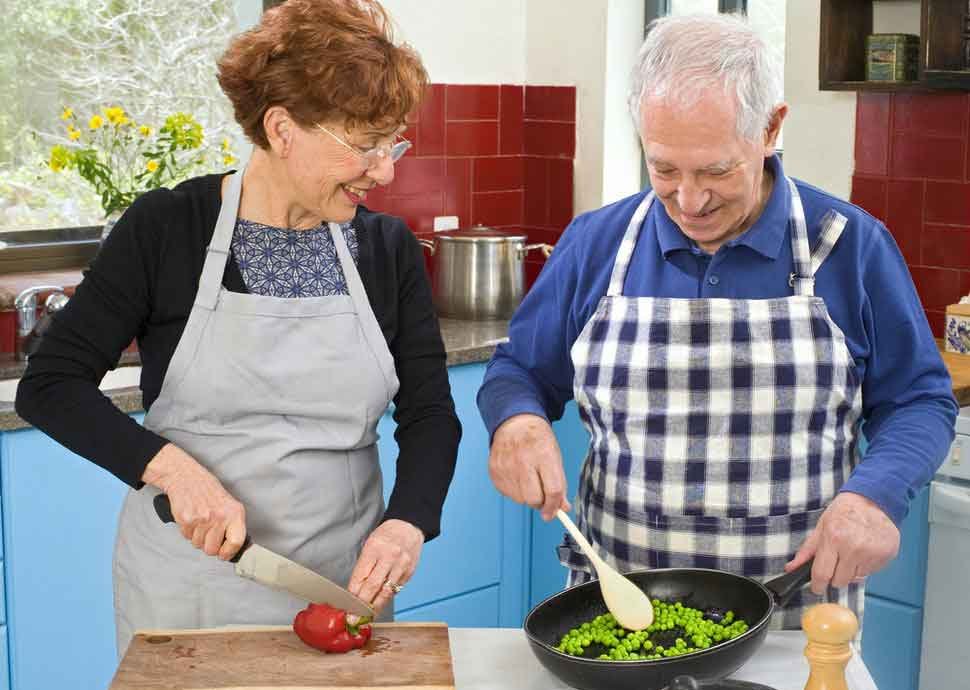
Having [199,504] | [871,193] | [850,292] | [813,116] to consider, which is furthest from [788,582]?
[813,116]

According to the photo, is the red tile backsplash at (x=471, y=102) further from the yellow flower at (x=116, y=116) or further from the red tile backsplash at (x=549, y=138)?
the yellow flower at (x=116, y=116)

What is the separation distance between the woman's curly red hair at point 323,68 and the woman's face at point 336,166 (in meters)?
0.02

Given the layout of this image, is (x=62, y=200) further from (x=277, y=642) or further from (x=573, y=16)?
(x=277, y=642)

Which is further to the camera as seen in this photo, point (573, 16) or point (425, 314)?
point (573, 16)

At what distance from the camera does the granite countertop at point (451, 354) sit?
267 cm

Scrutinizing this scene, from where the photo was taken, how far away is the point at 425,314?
1.98 metres

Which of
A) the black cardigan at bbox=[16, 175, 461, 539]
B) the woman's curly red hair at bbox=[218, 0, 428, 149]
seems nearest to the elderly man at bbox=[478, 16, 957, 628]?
the black cardigan at bbox=[16, 175, 461, 539]

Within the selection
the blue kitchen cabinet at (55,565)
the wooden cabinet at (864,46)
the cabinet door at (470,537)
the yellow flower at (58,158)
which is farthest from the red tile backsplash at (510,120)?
the blue kitchen cabinet at (55,565)

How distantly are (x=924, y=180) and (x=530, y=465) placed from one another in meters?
1.97

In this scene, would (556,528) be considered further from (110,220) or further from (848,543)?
(848,543)

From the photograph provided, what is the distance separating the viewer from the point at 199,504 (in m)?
1.72

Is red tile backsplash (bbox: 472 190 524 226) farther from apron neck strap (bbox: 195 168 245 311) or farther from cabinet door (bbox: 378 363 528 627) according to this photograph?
apron neck strap (bbox: 195 168 245 311)

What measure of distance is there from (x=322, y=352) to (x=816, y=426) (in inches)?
26.5

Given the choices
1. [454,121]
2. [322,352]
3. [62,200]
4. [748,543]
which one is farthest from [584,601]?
[454,121]
